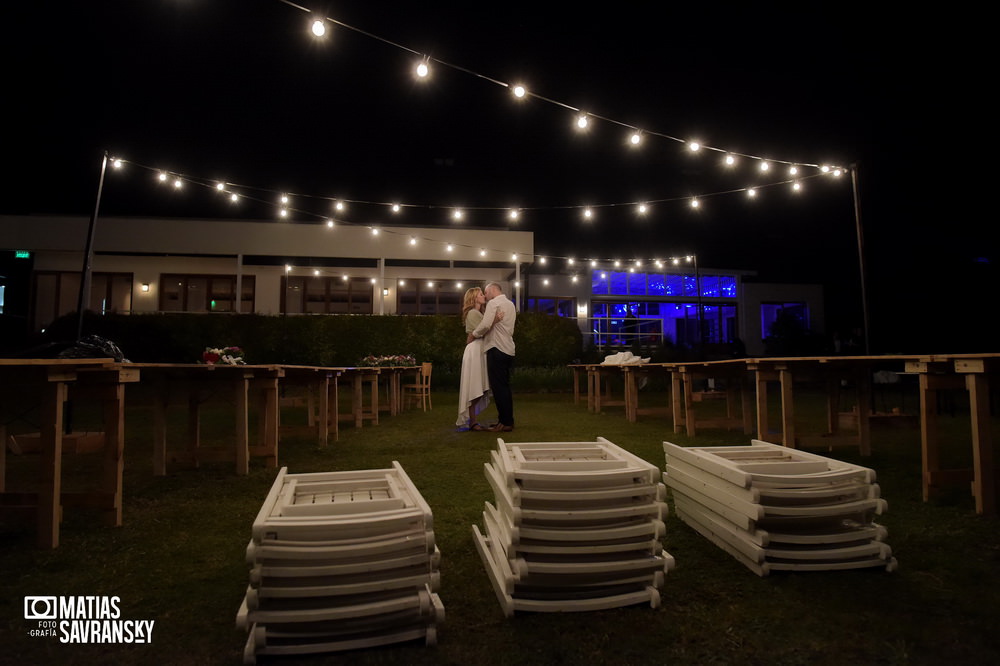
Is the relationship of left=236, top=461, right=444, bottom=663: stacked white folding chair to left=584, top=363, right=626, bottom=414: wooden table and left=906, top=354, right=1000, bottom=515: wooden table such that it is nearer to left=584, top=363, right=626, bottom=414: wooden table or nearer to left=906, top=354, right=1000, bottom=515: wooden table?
left=906, top=354, right=1000, bottom=515: wooden table

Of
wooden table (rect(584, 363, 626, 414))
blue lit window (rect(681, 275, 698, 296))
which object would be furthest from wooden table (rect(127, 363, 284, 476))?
blue lit window (rect(681, 275, 698, 296))

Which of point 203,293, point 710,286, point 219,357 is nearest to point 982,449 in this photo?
point 219,357

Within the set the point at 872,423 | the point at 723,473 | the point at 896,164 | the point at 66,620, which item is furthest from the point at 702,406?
the point at 896,164

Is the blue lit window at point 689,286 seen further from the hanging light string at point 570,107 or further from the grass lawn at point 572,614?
the grass lawn at point 572,614

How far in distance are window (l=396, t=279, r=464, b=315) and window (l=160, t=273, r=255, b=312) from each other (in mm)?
4865

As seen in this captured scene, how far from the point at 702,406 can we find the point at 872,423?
4705mm

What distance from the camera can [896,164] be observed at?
53.4 feet

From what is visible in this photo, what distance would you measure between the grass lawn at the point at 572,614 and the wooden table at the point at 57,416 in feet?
0.48

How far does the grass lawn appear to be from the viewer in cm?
154

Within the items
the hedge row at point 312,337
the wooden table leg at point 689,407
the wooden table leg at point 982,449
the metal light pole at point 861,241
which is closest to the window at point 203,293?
the hedge row at point 312,337

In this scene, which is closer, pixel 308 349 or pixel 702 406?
pixel 702 406

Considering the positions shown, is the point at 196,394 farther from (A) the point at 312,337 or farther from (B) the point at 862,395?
(A) the point at 312,337

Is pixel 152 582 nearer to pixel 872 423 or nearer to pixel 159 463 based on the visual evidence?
pixel 159 463

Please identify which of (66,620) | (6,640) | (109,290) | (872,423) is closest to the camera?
(6,640)
